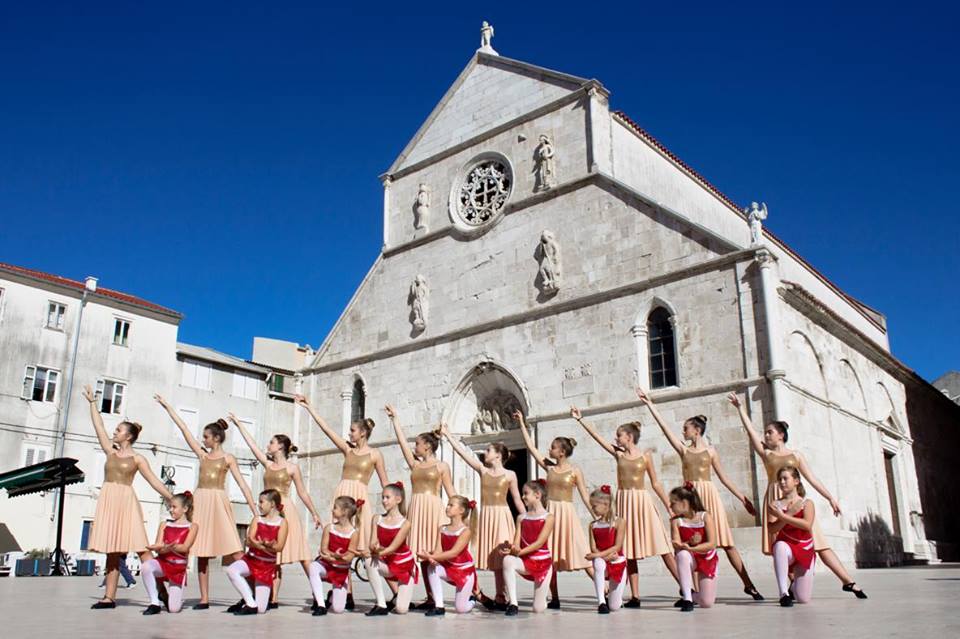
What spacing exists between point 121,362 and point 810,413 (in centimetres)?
2425

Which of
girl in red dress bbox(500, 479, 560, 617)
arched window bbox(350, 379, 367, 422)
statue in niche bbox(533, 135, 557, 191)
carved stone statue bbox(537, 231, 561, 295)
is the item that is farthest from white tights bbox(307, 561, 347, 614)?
arched window bbox(350, 379, 367, 422)

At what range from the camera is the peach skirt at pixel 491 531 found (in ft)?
29.1

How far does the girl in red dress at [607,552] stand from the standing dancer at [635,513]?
0.31 m

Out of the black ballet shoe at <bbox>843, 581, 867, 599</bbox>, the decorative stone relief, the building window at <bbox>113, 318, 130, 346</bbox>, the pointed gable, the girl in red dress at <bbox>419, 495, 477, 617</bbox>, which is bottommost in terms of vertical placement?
the black ballet shoe at <bbox>843, 581, 867, 599</bbox>

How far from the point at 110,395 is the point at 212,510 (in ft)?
77.3

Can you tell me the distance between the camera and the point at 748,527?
15516mm

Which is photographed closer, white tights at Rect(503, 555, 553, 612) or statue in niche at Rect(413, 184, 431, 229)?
white tights at Rect(503, 555, 553, 612)

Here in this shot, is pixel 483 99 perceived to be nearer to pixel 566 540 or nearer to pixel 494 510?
pixel 494 510

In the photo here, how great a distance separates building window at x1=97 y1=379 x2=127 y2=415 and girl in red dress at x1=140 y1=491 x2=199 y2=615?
76.5 ft

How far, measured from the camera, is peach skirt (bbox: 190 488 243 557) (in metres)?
8.73

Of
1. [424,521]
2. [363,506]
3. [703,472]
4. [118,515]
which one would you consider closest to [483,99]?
[703,472]

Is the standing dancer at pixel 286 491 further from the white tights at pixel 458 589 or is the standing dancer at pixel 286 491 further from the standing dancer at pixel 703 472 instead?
the standing dancer at pixel 703 472

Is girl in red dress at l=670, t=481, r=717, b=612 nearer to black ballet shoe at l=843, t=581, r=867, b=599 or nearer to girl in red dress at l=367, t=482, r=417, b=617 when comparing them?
black ballet shoe at l=843, t=581, r=867, b=599

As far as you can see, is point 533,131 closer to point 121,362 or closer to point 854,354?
point 854,354
